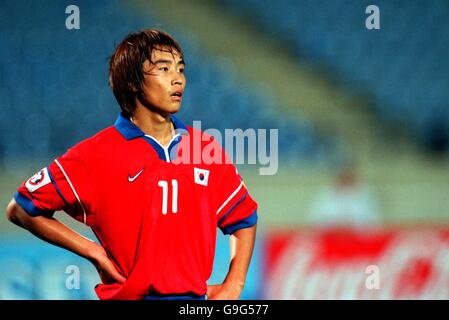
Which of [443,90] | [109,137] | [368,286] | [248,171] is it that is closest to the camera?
[109,137]

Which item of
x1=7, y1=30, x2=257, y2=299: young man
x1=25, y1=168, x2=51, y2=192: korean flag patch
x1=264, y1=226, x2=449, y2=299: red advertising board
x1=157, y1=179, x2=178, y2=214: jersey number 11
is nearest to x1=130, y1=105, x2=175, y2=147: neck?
x1=7, y1=30, x2=257, y2=299: young man

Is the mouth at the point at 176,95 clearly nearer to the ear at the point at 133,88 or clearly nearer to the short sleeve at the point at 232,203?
the ear at the point at 133,88

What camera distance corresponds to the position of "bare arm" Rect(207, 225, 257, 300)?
1.83m

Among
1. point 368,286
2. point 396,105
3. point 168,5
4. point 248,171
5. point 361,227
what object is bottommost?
point 368,286

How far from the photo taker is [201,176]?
1.79m

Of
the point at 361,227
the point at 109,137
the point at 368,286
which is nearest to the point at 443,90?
the point at 361,227

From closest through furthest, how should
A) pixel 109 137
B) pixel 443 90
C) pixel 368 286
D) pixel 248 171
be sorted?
pixel 109 137
pixel 368 286
pixel 248 171
pixel 443 90

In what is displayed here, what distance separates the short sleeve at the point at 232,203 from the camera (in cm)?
184

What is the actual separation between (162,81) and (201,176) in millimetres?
248

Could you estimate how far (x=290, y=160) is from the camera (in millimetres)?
3389

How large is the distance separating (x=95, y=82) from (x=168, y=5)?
549mm

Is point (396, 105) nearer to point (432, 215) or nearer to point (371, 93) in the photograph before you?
point (371, 93)

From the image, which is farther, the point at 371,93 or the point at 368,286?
the point at 371,93

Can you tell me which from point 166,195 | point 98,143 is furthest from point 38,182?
point 166,195
